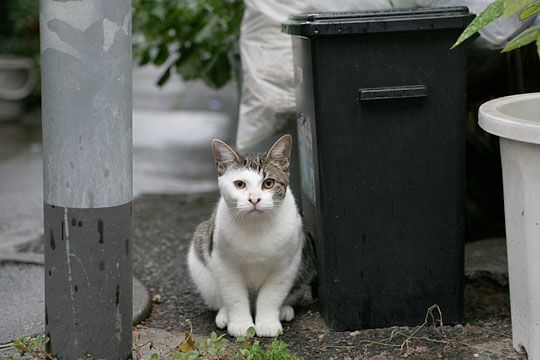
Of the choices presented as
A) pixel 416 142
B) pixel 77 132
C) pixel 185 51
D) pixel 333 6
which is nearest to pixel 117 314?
pixel 77 132

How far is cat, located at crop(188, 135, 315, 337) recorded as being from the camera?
3.46 metres

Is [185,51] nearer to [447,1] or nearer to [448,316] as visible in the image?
[447,1]

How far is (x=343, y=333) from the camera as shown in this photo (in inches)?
140

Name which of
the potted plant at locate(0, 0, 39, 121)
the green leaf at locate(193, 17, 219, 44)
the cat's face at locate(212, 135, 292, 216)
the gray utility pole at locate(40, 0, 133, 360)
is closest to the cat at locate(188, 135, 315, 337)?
the cat's face at locate(212, 135, 292, 216)

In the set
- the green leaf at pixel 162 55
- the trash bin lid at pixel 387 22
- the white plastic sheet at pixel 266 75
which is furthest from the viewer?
the green leaf at pixel 162 55

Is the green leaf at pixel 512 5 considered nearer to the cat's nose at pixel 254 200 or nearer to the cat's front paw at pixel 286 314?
the cat's nose at pixel 254 200

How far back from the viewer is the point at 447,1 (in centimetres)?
370

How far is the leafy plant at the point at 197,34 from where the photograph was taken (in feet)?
19.4

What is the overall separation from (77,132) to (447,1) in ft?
5.69

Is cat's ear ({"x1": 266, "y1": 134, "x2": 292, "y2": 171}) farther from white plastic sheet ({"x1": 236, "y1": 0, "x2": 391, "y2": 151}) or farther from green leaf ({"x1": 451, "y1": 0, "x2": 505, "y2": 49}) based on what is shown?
green leaf ({"x1": 451, "y1": 0, "x2": 505, "y2": 49})

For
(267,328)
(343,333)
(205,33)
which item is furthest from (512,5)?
(205,33)

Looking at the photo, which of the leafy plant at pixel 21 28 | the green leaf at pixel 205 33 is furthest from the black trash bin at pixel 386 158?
the leafy plant at pixel 21 28

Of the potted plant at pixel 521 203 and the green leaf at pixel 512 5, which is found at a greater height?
the green leaf at pixel 512 5

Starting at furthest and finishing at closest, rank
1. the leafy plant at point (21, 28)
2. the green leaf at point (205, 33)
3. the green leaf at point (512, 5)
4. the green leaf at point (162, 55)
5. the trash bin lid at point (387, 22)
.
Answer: the leafy plant at point (21, 28) < the green leaf at point (162, 55) < the green leaf at point (205, 33) < the trash bin lid at point (387, 22) < the green leaf at point (512, 5)
